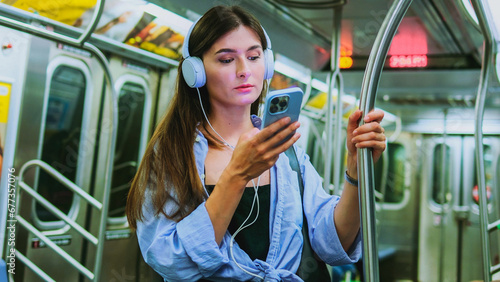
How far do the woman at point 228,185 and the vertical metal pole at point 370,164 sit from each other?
1.6 inches

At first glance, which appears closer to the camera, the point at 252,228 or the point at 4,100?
the point at 252,228

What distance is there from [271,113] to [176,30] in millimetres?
3075

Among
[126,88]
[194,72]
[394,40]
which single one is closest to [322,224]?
[194,72]

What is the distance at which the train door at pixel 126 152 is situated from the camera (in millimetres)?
4004

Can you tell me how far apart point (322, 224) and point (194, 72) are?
0.48 meters

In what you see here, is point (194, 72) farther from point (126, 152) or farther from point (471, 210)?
point (471, 210)

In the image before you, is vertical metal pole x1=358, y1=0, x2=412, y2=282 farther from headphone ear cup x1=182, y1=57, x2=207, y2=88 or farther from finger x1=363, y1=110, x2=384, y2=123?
headphone ear cup x1=182, y1=57, x2=207, y2=88

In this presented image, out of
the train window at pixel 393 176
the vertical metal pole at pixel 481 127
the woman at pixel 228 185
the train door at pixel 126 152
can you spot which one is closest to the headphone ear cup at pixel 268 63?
the woman at pixel 228 185

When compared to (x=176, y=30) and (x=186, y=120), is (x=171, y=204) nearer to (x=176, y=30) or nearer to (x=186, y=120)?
(x=186, y=120)

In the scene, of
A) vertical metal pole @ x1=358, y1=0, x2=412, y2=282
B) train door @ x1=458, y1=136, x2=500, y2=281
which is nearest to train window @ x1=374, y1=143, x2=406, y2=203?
train door @ x1=458, y1=136, x2=500, y2=281

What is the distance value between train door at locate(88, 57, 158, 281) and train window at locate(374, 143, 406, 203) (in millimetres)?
4604

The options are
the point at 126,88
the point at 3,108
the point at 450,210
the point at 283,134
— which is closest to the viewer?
the point at 283,134

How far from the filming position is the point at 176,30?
3.89 meters

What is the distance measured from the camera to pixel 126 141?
423cm
